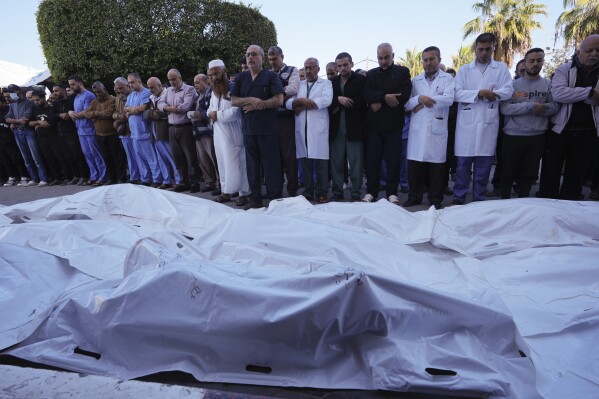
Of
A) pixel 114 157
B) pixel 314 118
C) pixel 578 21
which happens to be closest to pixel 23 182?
pixel 114 157

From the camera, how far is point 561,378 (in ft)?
4.71

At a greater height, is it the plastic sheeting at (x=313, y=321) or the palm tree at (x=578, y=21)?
the palm tree at (x=578, y=21)

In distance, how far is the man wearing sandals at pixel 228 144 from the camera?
5273mm

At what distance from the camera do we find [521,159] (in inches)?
180

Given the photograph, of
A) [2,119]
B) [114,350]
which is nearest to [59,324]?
[114,350]

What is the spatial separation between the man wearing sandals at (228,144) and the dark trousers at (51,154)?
4.43 m

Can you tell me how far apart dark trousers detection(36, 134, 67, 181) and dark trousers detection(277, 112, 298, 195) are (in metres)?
5.41

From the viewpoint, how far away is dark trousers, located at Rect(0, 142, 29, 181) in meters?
8.38

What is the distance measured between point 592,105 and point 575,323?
11.5 feet

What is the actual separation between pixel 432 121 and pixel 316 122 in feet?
4.94

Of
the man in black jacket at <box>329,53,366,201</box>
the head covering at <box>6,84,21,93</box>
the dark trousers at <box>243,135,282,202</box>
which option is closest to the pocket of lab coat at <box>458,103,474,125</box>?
the man in black jacket at <box>329,53,366,201</box>

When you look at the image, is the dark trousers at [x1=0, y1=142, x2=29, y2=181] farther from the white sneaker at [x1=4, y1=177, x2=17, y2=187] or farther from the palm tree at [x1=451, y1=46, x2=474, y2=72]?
the palm tree at [x1=451, y1=46, x2=474, y2=72]

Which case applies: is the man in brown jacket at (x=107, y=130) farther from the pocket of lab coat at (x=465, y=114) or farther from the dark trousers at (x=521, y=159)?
the dark trousers at (x=521, y=159)

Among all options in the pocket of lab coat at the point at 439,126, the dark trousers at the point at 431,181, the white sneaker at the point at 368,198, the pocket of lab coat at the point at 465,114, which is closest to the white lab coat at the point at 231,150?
the white sneaker at the point at 368,198
